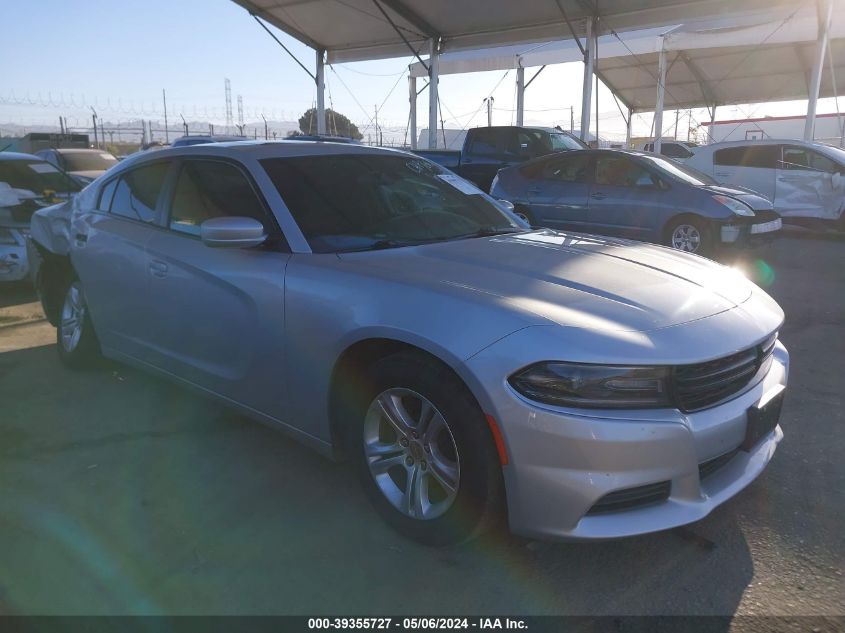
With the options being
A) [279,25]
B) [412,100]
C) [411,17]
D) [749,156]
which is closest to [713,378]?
[749,156]

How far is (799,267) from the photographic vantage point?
9.10 metres

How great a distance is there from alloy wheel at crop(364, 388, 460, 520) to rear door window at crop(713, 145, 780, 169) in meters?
12.2

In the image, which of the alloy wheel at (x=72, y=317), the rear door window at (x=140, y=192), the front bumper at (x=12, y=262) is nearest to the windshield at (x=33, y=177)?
the front bumper at (x=12, y=262)

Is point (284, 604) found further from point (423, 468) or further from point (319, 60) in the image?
point (319, 60)

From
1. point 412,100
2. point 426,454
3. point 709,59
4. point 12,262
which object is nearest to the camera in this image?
point 426,454

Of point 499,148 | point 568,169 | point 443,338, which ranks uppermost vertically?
point 499,148

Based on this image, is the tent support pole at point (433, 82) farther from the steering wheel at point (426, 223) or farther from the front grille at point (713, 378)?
the front grille at point (713, 378)

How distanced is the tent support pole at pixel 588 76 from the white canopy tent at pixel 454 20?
0.9 inches

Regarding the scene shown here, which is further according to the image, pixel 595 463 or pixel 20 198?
pixel 20 198

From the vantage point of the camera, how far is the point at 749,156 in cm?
1282

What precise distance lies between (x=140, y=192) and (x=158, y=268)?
0.74m

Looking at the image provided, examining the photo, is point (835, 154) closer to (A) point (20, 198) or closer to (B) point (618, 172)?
(B) point (618, 172)

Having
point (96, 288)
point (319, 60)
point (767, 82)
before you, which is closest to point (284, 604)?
point (96, 288)

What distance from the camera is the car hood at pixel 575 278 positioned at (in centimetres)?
252
